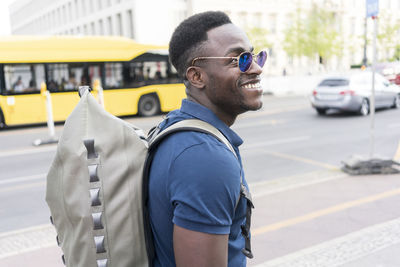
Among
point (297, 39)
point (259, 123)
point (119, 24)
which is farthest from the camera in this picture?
point (119, 24)

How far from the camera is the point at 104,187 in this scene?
1.28m

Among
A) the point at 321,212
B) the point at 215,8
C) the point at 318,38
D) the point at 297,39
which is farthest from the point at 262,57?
the point at 215,8

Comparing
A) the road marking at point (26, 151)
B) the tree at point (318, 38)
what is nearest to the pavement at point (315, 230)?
the road marking at point (26, 151)

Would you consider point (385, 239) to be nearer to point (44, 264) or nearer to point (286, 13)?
point (44, 264)

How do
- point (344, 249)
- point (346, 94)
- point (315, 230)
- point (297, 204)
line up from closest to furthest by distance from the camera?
point (344, 249) → point (315, 230) → point (297, 204) → point (346, 94)

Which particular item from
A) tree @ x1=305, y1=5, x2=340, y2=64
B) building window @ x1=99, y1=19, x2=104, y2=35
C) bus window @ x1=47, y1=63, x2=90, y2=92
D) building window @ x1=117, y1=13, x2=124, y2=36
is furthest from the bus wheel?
building window @ x1=99, y1=19, x2=104, y2=35

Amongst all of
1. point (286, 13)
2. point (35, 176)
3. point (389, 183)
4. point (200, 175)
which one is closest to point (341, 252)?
point (389, 183)

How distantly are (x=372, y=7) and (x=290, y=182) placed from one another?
2.98m

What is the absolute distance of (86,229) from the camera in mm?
1294

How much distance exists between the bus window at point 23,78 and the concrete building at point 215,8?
22.8 meters

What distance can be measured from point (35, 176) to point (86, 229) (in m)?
6.89

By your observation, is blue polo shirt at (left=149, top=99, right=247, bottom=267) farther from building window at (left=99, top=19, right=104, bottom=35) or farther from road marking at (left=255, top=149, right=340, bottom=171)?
building window at (left=99, top=19, right=104, bottom=35)

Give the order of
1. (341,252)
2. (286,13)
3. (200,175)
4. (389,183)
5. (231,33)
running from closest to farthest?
(200,175)
(231,33)
(341,252)
(389,183)
(286,13)

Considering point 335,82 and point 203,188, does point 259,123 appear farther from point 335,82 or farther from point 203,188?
point 203,188
